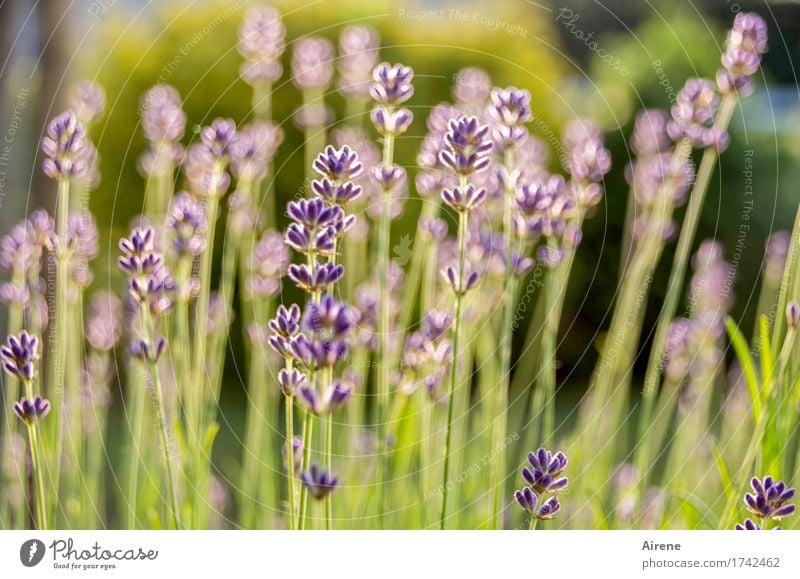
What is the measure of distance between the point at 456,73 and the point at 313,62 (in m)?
0.13

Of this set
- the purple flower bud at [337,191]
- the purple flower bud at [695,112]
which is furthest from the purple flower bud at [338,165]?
the purple flower bud at [695,112]

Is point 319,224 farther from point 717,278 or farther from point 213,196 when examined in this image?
point 717,278

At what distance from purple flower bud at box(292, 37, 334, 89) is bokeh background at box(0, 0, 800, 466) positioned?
1 cm

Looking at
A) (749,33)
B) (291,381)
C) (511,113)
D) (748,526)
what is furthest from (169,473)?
(749,33)

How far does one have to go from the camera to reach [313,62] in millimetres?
708

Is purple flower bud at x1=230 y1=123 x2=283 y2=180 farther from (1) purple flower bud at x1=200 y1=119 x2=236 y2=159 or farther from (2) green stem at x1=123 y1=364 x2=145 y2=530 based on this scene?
(2) green stem at x1=123 y1=364 x2=145 y2=530

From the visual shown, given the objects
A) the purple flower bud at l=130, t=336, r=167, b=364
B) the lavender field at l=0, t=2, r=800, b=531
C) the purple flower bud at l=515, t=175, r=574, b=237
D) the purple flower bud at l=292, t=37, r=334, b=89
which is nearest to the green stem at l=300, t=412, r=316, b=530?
the lavender field at l=0, t=2, r=800, b=531

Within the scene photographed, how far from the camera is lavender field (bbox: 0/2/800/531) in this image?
0.62 m

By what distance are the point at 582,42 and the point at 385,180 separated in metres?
0.27

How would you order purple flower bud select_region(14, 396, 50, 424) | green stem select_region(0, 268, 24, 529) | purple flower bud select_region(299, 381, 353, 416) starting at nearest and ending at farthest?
purple flower bud select_region(299, 381, 353, 416) → purple flower bud select_region(14, 396, 50, 424) → green stem select_region(0, 268, 24, 529)

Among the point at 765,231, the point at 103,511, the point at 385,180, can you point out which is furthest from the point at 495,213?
the point at 103,511

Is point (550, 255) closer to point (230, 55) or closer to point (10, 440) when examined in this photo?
point (230, 55)

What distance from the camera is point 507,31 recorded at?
2.21 ft
